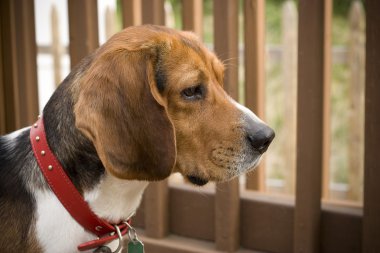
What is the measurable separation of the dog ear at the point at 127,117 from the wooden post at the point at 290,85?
380 centimetres

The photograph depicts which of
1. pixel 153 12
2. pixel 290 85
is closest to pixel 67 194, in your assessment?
pixel 153 12

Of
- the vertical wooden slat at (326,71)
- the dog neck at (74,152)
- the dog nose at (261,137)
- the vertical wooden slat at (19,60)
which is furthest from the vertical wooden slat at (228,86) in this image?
the vertical wooden slat at (19,60)

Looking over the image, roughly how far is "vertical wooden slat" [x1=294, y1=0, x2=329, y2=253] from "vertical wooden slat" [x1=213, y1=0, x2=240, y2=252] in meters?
0.41

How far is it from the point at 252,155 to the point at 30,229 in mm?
1041

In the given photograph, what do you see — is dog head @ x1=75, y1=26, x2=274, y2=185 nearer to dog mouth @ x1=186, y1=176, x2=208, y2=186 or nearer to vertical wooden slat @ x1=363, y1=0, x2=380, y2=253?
dog mouth @ x1=186, y1=176, x2=208, y2=186

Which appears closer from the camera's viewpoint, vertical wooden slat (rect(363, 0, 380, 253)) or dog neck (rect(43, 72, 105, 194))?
dog neck (rect(43, 72, 105, 194))

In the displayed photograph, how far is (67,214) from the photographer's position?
253 cm

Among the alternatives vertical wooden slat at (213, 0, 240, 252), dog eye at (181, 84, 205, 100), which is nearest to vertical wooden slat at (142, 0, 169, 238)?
vertical wooden slat at (213, 0, 240, 252)

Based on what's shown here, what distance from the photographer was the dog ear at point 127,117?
232 centimetres

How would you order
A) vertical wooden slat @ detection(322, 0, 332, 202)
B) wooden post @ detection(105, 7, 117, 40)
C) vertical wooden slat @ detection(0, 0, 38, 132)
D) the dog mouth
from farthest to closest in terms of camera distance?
wooden post @ detection(105, 7, 117, 40), vertical wooden slat @ detection(0, 0, 38, 132), vertical wooden slat @ detection(322, 0, 332, 202), the dog mouth

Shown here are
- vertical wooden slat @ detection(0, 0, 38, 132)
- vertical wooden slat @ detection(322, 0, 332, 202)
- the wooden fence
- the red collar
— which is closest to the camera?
the red collar

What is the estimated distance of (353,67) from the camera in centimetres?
609

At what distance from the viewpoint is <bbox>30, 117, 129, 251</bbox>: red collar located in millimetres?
2500

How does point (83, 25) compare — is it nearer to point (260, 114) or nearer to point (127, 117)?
point (260, 114)
